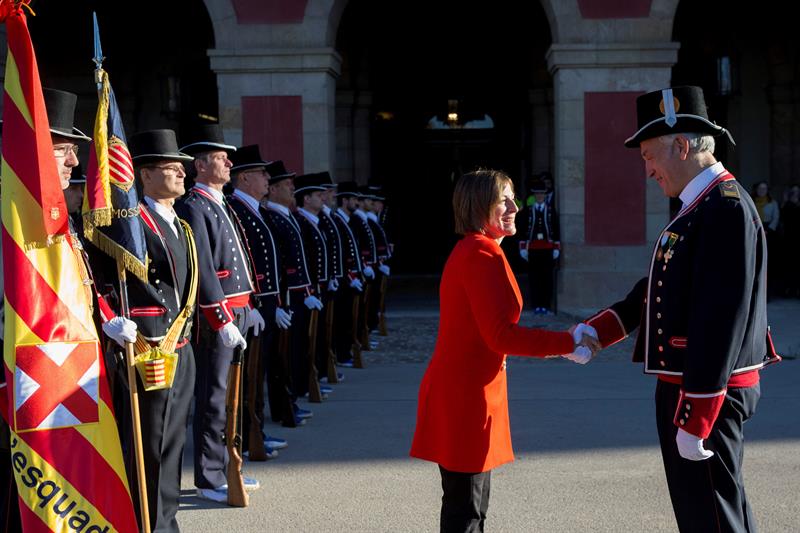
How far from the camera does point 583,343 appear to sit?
389 cm

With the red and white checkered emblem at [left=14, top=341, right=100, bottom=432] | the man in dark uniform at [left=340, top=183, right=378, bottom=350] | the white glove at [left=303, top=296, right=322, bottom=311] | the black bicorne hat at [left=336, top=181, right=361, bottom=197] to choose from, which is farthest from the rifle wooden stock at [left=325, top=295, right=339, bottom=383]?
the red and white checkered emblem at [left=14, top=341, right=100, bottom=432]

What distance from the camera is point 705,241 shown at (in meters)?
3.29

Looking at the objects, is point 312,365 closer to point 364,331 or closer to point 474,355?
point 364,331

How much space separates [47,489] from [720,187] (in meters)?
2.50

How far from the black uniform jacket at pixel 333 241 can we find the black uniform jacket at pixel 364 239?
1.59 meters

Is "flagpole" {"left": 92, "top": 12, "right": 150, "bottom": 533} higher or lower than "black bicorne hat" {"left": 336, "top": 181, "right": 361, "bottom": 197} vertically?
lower

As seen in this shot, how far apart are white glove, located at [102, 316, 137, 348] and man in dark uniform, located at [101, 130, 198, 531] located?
0.02 m

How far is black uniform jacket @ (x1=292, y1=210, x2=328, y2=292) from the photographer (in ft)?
27.2

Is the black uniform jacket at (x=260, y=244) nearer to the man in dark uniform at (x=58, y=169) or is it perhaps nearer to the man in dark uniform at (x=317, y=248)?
→ the man in dark uniform at (x=317, y=248)

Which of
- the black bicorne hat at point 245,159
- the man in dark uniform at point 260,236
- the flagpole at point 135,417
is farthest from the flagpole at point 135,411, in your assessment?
the black bicorne hat at point 245,159

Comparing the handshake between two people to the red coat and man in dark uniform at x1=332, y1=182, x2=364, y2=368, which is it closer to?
the red coat

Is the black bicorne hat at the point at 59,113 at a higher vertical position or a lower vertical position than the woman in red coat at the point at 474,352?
higher

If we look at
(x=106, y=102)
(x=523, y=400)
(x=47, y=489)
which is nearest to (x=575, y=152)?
(x=523, y=400)

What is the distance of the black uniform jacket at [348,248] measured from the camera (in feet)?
32.4
